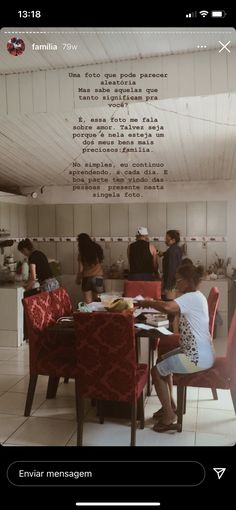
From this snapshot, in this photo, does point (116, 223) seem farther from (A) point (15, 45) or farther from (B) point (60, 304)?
(A) point (15, 45)

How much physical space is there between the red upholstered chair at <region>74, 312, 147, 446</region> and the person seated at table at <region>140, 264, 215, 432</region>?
30 centimetres

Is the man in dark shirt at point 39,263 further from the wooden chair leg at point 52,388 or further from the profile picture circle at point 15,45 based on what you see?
the profile picture circle at point 15,45

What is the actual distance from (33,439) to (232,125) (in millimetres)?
2452

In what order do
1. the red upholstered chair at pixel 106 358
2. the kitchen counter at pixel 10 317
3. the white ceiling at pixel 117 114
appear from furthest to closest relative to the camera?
the kitchen counter at pixel 10 317
the red upholstered chair at pixel 106 358
the white ceiling at pixel 117 114

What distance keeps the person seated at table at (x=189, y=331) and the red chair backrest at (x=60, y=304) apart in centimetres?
93

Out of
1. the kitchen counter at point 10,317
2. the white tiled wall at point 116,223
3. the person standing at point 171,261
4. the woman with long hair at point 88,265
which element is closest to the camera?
the woman with long hair at point 88,265

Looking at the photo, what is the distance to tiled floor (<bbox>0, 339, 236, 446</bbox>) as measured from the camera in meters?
2.66

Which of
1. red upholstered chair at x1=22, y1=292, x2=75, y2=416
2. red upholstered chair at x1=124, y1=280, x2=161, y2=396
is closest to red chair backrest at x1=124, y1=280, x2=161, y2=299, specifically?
red upholstered chair at x1=124, y1=280, x2=161, y2=396

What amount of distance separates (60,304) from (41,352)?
Result: 547 millimetres

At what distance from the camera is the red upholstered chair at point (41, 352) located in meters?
3.00

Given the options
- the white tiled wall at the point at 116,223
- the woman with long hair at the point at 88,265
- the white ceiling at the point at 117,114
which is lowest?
the woman with long hair at the point at 88,265
